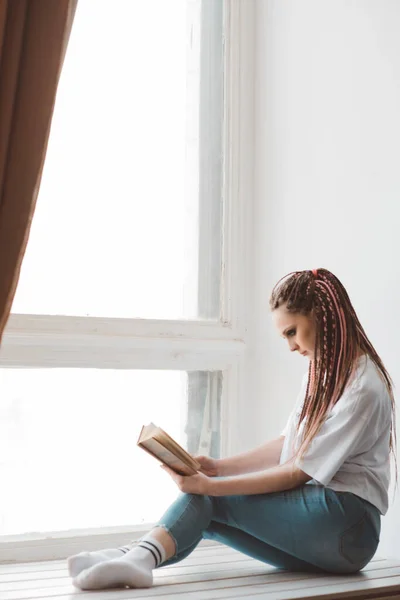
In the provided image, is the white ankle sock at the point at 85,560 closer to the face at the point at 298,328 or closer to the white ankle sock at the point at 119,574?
the white ankle sock at the point at 119,574

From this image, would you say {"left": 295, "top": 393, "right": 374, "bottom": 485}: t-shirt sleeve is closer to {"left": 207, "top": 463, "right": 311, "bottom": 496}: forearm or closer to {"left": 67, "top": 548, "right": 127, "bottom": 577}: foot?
{"left": 207, "top": 463, "right": 311, "bottom": 496}: forearm

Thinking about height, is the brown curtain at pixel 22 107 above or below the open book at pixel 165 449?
above

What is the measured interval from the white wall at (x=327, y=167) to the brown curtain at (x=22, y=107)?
3.35 ft

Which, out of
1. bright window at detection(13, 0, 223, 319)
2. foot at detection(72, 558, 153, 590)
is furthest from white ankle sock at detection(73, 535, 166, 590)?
bright window at detection(13, 0, 223, 319)

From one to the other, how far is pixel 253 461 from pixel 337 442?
39cm

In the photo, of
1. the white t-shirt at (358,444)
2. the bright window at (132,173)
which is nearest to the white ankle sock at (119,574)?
the white t-shirt at (358,444)

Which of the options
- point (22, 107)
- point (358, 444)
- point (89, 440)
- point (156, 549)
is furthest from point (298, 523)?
point (22, 107)

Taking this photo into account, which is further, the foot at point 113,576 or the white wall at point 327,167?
the white wall at point 327,167

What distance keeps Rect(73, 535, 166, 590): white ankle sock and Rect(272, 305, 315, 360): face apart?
24.6 inches

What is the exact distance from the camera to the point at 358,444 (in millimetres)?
1834

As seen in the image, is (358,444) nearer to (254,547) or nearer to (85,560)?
(254,547)

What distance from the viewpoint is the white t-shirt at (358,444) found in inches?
71.9

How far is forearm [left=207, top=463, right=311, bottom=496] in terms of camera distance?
6.19 feet

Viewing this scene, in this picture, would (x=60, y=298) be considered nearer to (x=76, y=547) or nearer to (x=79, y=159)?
(x=79, y=159)
